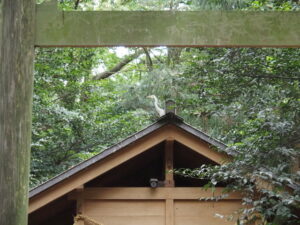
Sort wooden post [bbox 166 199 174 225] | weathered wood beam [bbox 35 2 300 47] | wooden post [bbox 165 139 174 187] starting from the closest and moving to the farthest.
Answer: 1. weathered wood beam [bbox 35 2 300 47]
2. wooden post [bbox 166 199 174 225]
3. wooden post [bbox 165 139 174 187]

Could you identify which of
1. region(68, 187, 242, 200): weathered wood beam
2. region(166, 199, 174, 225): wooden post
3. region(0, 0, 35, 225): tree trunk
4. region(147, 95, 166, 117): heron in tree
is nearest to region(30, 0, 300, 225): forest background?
region(147, 95, 166, 117): heron in tree

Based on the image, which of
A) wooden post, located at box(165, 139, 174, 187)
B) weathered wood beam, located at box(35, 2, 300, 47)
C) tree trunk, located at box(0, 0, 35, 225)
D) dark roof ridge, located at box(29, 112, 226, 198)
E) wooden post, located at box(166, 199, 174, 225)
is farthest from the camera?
wooden post, located at box(165, 139, 174, 187)

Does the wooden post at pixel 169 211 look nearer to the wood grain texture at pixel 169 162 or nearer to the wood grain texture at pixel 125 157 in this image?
the wood grain texture at pixel 169 162

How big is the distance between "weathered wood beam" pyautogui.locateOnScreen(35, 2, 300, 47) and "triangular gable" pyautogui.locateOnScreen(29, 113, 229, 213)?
3.08 meters

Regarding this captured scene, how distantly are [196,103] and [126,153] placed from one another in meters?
1.48

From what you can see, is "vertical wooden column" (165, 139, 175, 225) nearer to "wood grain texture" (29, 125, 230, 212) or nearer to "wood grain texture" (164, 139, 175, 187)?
"wood grain texture" (164, 139, 175, 187)

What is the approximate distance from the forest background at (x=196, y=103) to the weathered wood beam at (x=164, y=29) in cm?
191

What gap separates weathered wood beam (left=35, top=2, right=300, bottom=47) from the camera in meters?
3.43

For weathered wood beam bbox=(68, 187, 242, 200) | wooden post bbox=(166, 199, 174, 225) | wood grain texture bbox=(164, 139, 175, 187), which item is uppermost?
wood grain texture bbox=(164, 139, 175, 187)

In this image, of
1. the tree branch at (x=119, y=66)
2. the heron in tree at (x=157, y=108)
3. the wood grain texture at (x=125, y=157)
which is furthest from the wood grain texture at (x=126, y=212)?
the tree branch at (x=119, y=66)

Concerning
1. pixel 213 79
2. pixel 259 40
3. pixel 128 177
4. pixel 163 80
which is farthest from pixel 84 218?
pixel 163 80

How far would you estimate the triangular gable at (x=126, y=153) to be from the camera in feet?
21.5

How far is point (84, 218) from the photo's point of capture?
687cm

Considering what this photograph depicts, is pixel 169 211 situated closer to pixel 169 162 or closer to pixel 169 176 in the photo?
pixel 169 176
